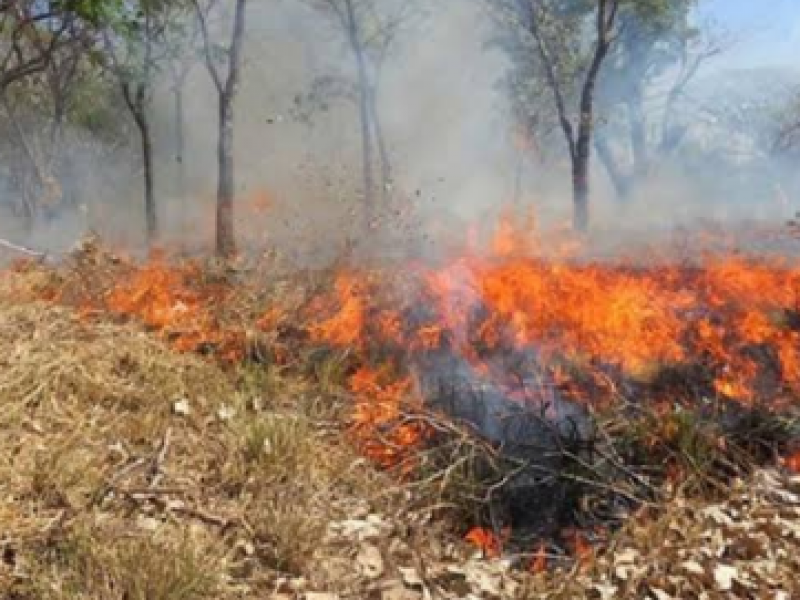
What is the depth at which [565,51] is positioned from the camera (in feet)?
86.8

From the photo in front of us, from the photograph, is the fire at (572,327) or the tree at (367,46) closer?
the fire at (572,327)

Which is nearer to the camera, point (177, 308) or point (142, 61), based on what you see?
point (177, 308)

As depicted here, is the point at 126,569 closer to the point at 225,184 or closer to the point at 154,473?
the point at 154,473

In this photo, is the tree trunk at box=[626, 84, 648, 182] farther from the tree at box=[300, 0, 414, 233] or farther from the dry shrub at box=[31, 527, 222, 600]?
the dry shrub at box=[31, 527, 222, 600]

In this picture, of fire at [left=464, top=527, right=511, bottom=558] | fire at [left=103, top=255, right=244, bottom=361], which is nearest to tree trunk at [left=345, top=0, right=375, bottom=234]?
fire at [left=103, top=255, right=244, bottom=361]

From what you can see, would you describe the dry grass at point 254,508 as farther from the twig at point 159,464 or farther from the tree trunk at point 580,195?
the tree trunk at point 580,195

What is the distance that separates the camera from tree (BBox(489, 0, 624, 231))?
64.6 feet

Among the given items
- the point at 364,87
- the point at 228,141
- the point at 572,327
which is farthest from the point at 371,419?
the point at 364,87

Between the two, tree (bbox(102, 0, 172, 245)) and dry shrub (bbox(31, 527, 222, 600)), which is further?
tree (bbox(102, 0, 172, 245))

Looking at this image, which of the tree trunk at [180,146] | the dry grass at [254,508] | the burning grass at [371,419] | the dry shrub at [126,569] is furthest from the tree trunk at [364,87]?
the dry shrub at [126,569]

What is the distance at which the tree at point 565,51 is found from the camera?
1969 cm

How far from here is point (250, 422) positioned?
585 cm

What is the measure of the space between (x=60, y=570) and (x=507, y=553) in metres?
2.65

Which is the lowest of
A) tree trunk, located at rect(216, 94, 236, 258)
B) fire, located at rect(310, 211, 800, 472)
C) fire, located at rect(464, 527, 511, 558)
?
fire, located at rect(464, 527, 511, 558)
